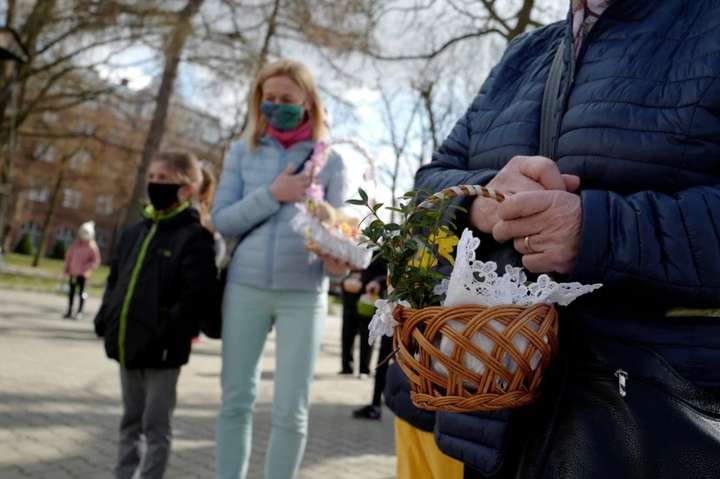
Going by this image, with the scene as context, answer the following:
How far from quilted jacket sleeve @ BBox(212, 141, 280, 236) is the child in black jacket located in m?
0.40

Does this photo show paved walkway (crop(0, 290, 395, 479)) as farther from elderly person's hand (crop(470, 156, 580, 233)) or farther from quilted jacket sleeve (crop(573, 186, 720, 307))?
quilted jacket sleeve (crop(573, 186, 720, 307))

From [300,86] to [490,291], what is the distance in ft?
8.37

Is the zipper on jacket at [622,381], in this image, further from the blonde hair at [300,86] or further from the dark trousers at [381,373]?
the dark trousers at [381,373]

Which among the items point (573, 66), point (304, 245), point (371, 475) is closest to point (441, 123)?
point (371, 475)

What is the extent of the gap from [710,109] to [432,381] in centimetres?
68

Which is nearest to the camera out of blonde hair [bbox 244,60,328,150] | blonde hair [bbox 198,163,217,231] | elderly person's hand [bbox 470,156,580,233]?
elderly person's hand [bbox 470,156,580,233]

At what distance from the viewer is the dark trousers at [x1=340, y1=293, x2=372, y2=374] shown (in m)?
9.07

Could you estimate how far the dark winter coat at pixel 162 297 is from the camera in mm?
3523

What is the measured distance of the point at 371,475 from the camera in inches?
189

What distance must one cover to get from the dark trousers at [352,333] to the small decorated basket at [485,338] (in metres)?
7.61

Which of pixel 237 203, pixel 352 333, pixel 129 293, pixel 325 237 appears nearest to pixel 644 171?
pixel 325 237

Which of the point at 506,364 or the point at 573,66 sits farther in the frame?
the point at 573,66

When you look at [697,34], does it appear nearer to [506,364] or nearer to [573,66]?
[573,66]

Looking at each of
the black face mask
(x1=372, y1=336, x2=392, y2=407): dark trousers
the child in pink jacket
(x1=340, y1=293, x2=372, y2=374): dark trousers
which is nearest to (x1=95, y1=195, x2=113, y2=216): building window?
the child in pink jacket
